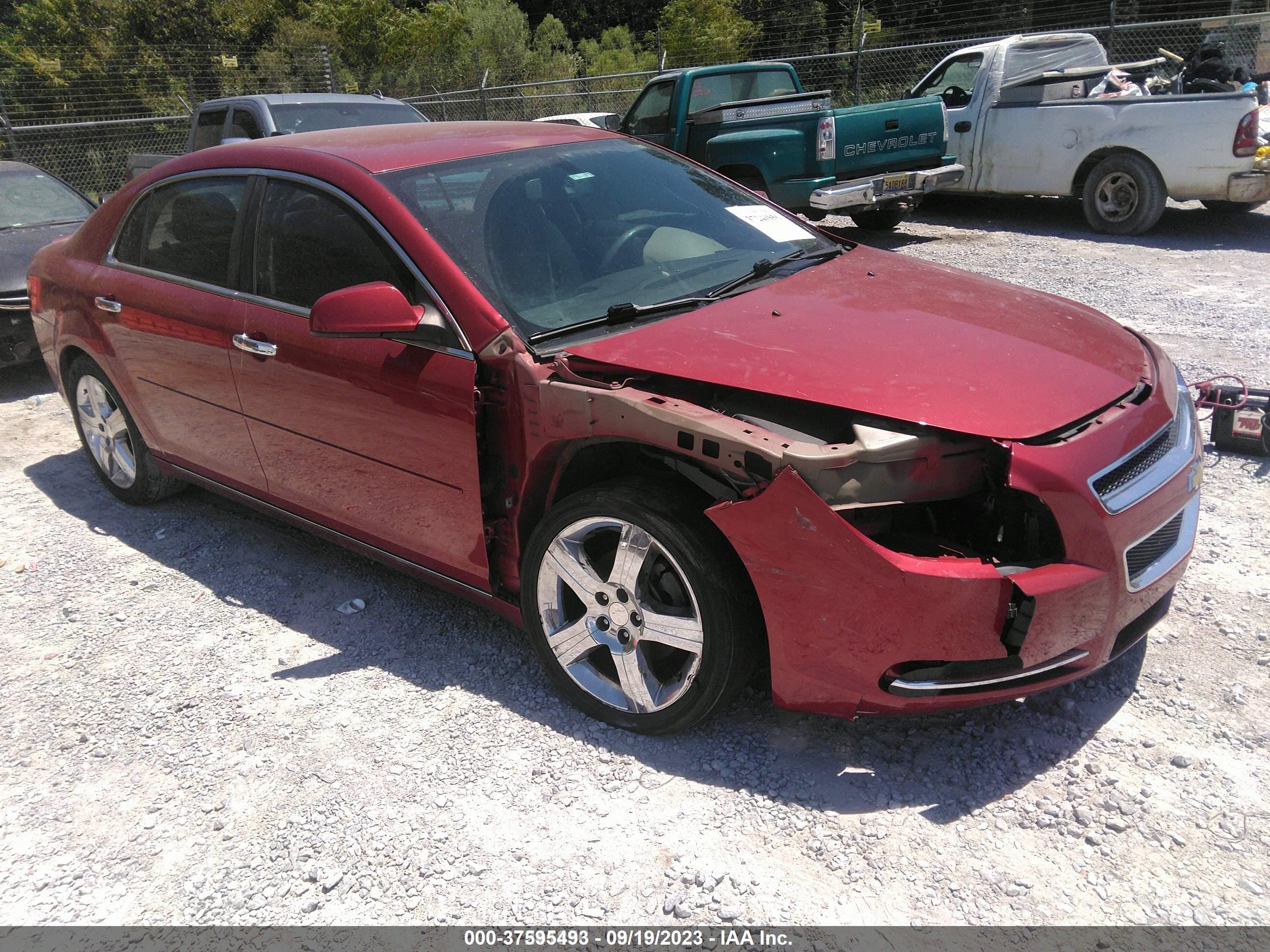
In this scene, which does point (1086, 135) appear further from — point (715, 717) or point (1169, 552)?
point (715, 717)

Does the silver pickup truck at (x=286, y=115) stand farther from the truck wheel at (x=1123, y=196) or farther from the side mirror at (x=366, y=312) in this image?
the side mirror at (x=366, y=312)

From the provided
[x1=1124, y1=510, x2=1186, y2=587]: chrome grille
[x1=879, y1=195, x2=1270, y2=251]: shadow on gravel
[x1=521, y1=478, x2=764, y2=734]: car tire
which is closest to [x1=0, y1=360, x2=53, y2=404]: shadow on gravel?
[x1=521, y1=478, x2=764, y2=734]: car tire

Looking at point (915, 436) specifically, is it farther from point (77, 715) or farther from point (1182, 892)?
point (77, 715)

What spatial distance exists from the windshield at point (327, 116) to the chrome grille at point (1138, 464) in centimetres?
829

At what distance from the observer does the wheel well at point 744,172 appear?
9789 millimetres

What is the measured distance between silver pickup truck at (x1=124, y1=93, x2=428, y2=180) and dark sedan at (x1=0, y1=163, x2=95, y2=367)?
111 centimetres

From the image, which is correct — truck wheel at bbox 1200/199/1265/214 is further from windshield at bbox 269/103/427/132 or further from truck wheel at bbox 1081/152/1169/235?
windshield at bbox 269/103/427/132

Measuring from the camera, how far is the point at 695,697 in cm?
284

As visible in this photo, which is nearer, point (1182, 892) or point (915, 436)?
point (1182, 892)

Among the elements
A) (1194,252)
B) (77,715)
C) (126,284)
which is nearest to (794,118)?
(1194,252)

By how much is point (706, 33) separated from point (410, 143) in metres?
24.0

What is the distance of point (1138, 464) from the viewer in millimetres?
2711

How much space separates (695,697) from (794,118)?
7.92 m

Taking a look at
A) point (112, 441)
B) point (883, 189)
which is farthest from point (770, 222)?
point (883, 189)
